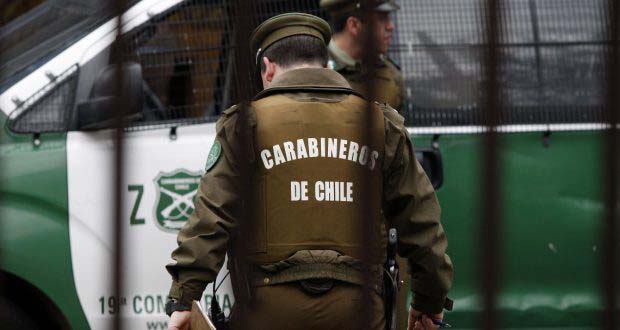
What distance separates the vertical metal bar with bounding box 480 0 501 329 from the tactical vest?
1.46 meters

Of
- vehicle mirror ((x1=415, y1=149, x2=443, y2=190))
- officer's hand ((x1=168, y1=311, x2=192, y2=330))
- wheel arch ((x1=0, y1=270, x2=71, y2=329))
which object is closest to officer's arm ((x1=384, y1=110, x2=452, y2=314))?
officer's hand ((x1=168, y1=311, x2=192, y2=330))

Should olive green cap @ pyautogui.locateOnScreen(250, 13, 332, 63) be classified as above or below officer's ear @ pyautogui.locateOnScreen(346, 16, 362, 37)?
below

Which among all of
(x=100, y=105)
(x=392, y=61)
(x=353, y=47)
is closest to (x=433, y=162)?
(x=392, y=61)

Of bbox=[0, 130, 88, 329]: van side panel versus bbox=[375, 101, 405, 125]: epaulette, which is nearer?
bbox=[375, 101, 405, 125]: epaulette

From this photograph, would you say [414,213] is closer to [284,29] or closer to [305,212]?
[305,212]

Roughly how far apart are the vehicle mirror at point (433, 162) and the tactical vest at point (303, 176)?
1601 millimetres

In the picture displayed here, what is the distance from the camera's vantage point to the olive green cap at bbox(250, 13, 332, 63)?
359cm

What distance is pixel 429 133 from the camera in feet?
16.3

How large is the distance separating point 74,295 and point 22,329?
23cm

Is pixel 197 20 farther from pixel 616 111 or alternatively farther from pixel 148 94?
pixel 616 111

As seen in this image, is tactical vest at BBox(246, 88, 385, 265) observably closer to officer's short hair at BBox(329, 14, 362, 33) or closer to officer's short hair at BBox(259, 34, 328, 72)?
officer's short hair at BBox(259, 34, 328, 72)

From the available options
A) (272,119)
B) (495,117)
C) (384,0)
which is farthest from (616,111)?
(384,0)

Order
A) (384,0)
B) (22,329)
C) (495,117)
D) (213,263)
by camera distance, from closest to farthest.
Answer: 1. (495,117)
2. (213,263)
3. (384,0)
4. (22,329)

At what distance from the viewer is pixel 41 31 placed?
4914mm
